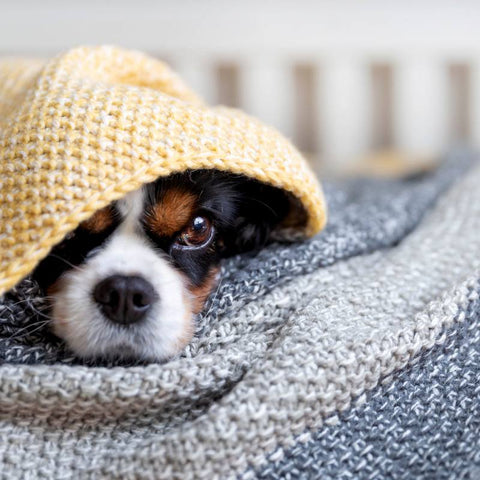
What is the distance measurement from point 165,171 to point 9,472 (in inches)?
13.2

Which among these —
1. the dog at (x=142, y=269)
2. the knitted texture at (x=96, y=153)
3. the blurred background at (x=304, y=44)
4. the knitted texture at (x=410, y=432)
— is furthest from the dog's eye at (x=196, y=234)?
the blurred background at (x=304, y=44)

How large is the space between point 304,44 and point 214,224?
132 centimetres

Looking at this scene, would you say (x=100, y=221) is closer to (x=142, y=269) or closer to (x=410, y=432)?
(x=142, y=269)

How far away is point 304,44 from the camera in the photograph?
204cm

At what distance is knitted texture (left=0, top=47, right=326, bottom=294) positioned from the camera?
68cm

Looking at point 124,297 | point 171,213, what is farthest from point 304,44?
point 124,297

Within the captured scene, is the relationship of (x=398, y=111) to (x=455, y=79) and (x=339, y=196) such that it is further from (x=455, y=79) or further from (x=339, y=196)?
(x=339, y=196)

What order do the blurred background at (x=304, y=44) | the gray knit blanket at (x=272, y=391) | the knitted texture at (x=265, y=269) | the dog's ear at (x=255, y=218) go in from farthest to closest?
1. the blurred background at (x=304, y=44)
2. the dog's ear at (x=255, y=218)
3. the knitted texture at (x=265, y=269)
4. the gray knit blanket at (x=272, y=391)

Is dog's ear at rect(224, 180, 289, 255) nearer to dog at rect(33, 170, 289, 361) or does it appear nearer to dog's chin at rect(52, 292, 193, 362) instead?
dog at rect(33, 170, 289, 361)

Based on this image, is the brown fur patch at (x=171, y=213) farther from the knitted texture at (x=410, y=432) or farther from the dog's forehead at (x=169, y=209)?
the knitted texture at (x=410, y=432)

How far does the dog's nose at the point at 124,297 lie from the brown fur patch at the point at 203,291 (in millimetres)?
70

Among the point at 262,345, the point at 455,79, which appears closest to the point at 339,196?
the point at 262,345

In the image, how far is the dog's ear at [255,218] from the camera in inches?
35.8

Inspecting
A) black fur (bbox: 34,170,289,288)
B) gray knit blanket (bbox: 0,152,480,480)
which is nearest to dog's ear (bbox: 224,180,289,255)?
black fur (bbox: 34,170,289,288)
